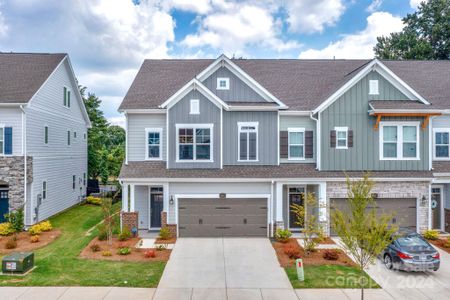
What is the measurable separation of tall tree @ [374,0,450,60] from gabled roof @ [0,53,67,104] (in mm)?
33174

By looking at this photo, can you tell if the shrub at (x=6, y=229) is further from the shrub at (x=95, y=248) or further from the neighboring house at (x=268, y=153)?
the neighboring house at (x=268, y=153)

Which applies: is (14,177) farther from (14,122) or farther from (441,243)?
(441,243)

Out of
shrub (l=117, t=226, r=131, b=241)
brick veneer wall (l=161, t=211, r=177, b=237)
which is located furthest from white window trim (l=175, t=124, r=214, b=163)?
shrub (l=117, t=226, r=131, b=241)

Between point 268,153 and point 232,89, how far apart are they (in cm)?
409

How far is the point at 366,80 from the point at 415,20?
25614 mm

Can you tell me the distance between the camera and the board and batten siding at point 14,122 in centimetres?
1720

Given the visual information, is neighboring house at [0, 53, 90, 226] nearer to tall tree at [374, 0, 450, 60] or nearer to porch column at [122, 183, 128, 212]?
porch column at [122, 183, 128, 212]

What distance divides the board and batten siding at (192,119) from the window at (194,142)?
0.21 m

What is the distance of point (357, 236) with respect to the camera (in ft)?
27.3

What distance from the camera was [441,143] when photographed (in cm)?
1789

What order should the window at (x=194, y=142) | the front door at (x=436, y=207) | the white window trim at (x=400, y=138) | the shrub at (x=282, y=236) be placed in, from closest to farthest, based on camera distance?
the shrub at (x=282, y=236) → the white window trim at (x=400, y=138) → the window at (x=194, y=142) → the front door at (x=436, y=207)

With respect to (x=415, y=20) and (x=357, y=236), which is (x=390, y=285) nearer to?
(x=357, y=236)

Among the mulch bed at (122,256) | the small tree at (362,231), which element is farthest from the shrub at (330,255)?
the mulch bed at (122,256)

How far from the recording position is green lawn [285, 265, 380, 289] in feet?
33.7
